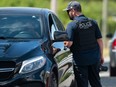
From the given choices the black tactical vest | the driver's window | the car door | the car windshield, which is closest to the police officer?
the black tactical vest

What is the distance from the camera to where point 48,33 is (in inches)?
398

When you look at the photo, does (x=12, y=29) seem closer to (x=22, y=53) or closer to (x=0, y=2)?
(x=22, y=53)

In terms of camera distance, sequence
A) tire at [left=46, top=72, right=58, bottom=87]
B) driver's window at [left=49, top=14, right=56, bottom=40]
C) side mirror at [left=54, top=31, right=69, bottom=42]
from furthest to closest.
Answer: driver's window at [left=49, top=14, right=56, bottom=40] < side mirror at [left=54, top=31, right=69, bottom=42] < tire at [left=46, top=72, right=58, bottom=87]

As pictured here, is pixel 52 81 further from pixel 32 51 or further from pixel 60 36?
pixel 60 36

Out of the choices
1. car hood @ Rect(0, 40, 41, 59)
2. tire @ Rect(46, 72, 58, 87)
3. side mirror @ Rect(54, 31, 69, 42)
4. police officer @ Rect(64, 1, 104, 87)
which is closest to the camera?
car hood @ Rect(0, 40, 41, 59)

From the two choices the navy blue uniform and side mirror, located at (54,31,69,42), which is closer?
side mirror, located at (54,31,69,42)

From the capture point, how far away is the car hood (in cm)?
916

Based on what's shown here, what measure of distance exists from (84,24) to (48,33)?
3.19 ft

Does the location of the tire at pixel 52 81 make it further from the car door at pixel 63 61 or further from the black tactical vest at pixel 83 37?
the black tactical vest at pixel 83 37

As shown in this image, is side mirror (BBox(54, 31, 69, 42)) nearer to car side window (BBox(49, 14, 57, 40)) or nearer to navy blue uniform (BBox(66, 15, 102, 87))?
car side window (BBox(49, 14, 57, 40))

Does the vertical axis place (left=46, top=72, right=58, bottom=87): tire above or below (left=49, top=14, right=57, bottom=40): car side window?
below

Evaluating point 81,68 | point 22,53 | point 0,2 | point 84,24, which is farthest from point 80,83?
point 0,2

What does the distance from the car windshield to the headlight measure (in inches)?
36.4

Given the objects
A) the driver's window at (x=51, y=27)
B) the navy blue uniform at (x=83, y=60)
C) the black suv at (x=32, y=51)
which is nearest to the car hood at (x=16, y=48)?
the black suv at (x=32, y=51)
